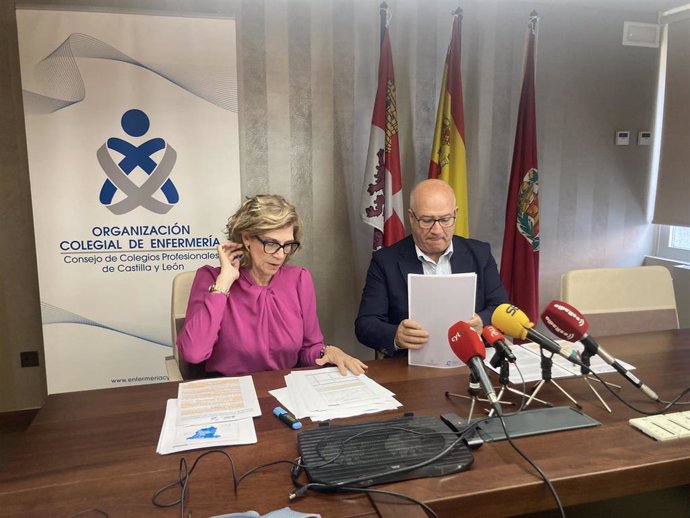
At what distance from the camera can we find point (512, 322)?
1329 millimetres

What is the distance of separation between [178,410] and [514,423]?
0.84 m

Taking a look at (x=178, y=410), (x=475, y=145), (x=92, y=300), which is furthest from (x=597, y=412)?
(x=92, y=300)

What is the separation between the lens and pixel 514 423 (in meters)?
1.23

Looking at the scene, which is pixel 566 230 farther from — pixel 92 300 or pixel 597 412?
pixel 92 300

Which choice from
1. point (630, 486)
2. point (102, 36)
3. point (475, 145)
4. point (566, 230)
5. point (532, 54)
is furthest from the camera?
point (566, 230)

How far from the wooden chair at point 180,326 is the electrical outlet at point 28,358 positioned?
1.48 meters

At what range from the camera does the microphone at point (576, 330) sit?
1.31 meters

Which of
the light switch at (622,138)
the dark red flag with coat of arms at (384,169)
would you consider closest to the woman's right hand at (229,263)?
the dark red flag with coat of arms at (384,169)

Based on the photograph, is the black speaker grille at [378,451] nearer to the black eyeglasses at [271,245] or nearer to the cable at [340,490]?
the cable at [340,490]

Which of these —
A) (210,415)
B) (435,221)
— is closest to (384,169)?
(435,221)

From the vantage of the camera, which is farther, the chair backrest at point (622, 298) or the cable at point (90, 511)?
the chair backrest at point (622, 298)

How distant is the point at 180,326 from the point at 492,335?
4.05 feet

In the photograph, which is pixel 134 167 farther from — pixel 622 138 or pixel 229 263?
pixel 622 138

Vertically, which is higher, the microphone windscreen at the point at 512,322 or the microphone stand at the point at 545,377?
the microphone windscreen at the point at 512,322
